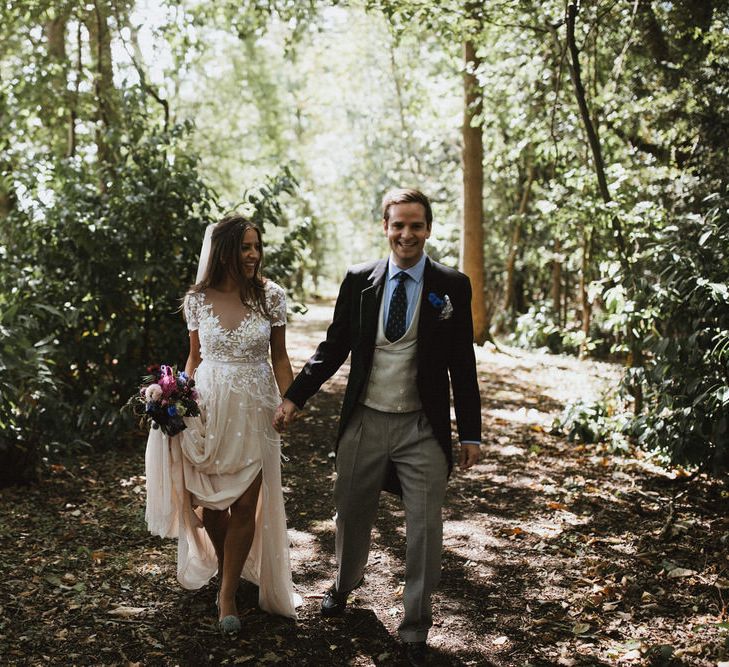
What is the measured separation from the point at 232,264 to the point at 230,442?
3.30 ft

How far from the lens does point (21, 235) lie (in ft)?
24.1

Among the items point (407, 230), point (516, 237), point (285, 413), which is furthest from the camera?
point (516, 237)

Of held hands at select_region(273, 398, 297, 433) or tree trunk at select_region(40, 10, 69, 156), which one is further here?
tree trunk at select_region(40, 10, 69, 156)

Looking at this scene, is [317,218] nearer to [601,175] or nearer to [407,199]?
[601,175]

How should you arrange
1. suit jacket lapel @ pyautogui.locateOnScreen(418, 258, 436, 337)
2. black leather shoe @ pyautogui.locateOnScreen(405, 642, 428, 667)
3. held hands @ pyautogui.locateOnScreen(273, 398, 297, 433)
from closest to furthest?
black leather shoe @ pyautogui.locateOnScreen(405, 642, 428, 667), suit jacket lapel @ pyautogui.locateOnScreen(418, 258, 436, 337), held hands @ pyautogui.locateOnScreen(273, 398, 297, 433)

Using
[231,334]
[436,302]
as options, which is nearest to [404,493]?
[436,302]

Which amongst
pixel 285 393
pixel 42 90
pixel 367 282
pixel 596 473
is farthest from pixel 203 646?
pixel 42 90

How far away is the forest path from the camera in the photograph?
375 cm

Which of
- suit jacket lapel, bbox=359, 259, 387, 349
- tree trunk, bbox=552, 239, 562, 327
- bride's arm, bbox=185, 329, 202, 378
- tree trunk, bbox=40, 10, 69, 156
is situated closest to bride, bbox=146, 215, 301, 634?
bride's arm, bbox=185, 329, 202, 378

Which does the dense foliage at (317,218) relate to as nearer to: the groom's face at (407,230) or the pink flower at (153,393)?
the pink flower at (153,393)

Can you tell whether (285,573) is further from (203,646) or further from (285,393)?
(285,393)

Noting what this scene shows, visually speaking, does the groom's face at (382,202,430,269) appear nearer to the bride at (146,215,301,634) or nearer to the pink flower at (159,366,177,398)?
the bride at (146,215,301,634)

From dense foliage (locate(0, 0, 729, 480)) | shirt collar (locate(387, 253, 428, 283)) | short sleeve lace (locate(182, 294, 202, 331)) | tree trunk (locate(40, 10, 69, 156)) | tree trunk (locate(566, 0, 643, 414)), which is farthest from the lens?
tree trunk (locate(40, 10, 69, 156))

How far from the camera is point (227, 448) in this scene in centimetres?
404
